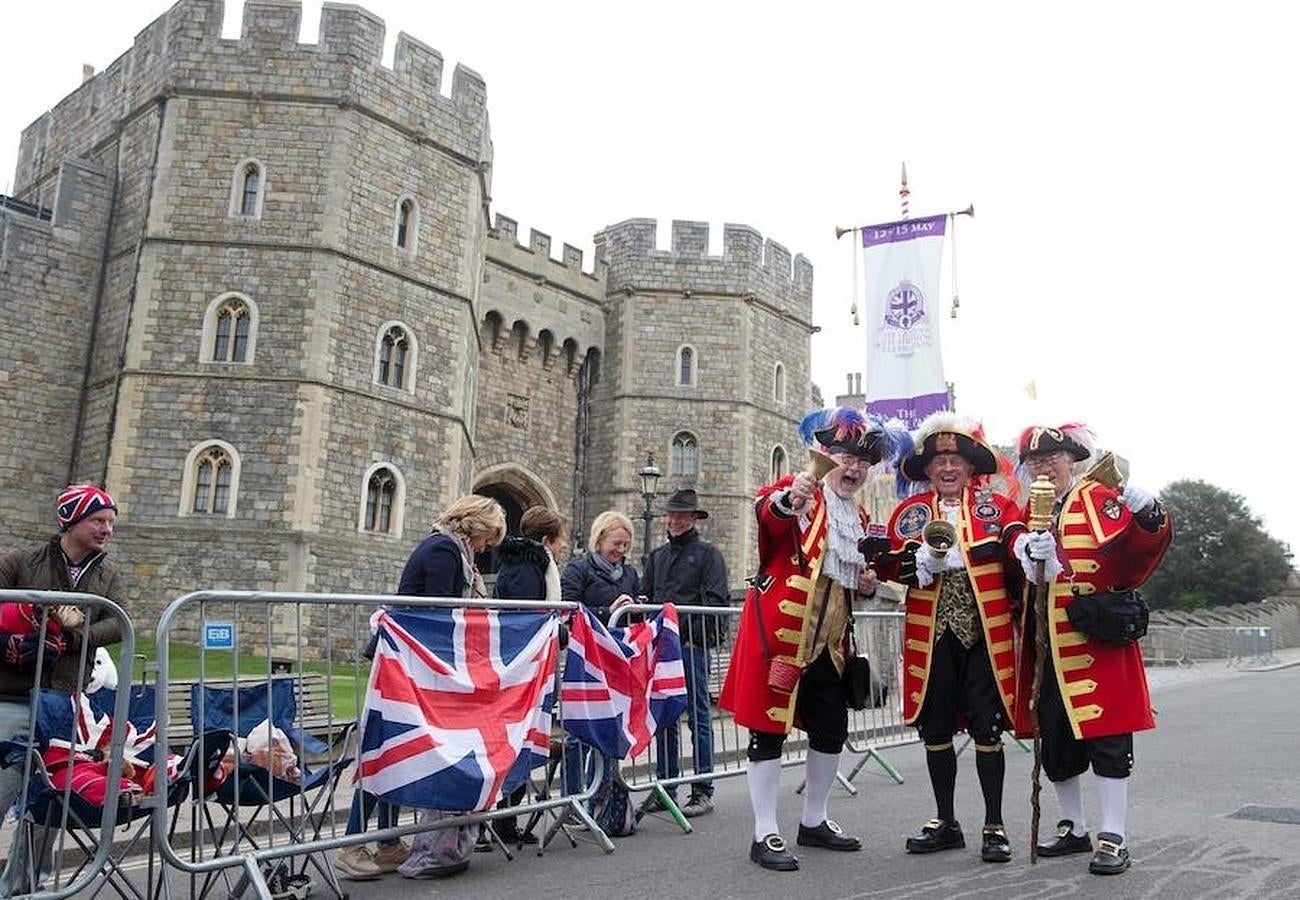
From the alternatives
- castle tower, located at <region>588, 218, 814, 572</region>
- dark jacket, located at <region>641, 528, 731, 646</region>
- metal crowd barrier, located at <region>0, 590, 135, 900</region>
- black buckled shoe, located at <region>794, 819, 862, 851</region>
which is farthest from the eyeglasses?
castle tower, located at <region>588, 218, 814, 572</region>

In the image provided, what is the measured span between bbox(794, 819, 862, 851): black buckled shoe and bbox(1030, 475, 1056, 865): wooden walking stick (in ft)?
2.68

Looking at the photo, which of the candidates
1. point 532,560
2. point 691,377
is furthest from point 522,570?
point 691,377

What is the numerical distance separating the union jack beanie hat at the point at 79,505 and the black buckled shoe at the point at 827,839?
3462mm

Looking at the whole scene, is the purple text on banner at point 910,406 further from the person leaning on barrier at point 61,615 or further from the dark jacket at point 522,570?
the person leaning on barrier at point 61,615

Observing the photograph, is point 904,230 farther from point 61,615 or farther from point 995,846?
point 61,615

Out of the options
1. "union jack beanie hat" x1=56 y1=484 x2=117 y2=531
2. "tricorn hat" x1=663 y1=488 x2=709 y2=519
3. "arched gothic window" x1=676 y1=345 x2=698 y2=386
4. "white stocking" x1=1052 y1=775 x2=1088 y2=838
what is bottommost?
"white stocking" x1=1052 y1=775 x2=1088 y2=838

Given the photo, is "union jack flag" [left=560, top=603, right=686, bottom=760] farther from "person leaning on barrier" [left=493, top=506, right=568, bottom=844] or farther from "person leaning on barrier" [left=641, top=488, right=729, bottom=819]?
"person leaning on barrier" [left=493, top=506, right=568, bottom=844]

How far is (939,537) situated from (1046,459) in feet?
2.52

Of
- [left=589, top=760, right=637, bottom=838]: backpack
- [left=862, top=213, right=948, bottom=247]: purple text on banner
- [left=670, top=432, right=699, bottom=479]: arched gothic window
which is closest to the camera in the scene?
[left=589, top=760, right=637, bottom=838]: backpack

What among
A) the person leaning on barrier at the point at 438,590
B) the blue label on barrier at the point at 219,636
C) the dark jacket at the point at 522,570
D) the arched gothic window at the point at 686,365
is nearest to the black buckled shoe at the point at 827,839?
the person leaning on barrier at the point at 438,590

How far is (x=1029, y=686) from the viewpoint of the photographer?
15.2ft

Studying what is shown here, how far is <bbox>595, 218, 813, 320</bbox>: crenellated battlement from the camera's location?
26.6 m

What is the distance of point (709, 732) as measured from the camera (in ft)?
20.7

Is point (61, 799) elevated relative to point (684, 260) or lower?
lower
